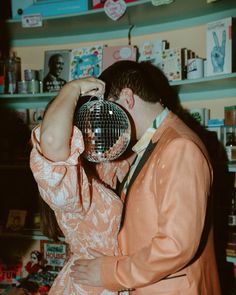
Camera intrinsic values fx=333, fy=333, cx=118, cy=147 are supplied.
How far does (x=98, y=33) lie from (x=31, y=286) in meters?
1.65

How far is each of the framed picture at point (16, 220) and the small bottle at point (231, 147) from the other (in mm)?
1303

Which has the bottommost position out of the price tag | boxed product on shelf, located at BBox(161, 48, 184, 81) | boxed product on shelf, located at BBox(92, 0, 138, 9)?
boxed product on shelf, located at BBox(161, 48, 184, 81)

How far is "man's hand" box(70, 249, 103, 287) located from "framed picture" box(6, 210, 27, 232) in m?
1.00

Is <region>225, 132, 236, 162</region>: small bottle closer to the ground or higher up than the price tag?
closer to the ground

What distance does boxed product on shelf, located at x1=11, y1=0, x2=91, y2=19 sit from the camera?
1.85 m

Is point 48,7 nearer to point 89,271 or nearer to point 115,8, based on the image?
point 115,8

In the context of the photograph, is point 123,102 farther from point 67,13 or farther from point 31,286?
point 31,286

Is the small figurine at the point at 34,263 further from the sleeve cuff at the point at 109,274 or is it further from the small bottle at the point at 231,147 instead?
the small bottle at the point at 231,147

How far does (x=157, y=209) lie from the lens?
1085 mm

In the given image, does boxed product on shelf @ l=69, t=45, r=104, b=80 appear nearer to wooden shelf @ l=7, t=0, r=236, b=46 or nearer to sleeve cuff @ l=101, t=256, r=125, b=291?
wooden shelf @ l=7, t=0, r=236, b=46

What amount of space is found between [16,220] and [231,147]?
1.39 m

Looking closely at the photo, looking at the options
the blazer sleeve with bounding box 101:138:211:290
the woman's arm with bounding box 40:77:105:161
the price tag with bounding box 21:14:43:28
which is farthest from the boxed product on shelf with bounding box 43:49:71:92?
the blazer sleeve with bounding box 101:138:211:290

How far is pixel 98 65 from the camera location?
1.97 metres

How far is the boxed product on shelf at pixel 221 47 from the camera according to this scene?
1603mm
